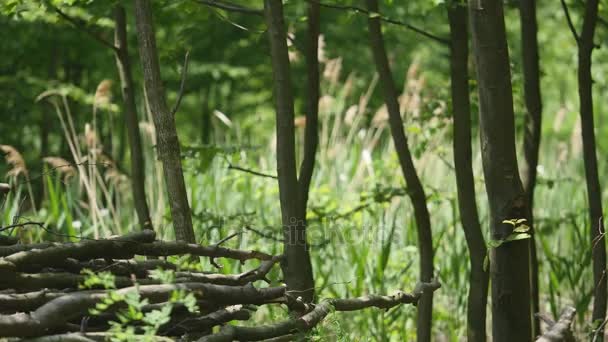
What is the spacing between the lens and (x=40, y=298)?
95.0 inches

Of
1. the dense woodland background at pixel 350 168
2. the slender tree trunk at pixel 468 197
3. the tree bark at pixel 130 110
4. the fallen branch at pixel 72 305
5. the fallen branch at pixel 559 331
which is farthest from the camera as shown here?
the tree bark at pixel 130 110

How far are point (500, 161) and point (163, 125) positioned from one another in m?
1.17

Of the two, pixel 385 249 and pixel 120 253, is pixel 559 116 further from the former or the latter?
pixel 120 253

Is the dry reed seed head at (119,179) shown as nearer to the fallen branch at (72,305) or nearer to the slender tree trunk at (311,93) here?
the slender tree trunk at (311,93)

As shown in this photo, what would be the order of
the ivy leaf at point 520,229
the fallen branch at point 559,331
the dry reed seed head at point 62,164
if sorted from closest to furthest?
the fallen branch at point 559,331 → the ivy leaf at point 520,229 → the dry reed seed head at point 62,164

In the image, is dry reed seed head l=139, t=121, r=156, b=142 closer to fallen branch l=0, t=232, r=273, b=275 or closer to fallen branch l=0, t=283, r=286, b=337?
fallen branch l=0, t=232, r=273, b=275

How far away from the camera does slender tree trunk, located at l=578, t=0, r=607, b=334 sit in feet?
13.3

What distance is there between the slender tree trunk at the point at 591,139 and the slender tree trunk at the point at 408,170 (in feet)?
2.35

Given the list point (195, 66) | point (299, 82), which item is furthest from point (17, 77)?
point (299, 82)

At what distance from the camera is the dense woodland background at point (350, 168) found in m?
3.14

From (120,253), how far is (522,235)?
1219 millimetres

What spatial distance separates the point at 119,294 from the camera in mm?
2246

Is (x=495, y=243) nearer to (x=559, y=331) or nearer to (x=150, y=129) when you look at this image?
(x=559, y=331)

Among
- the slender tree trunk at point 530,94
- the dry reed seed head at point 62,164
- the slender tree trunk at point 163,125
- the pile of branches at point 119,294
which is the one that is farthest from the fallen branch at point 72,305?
the dry reed seed head at point 62,164
